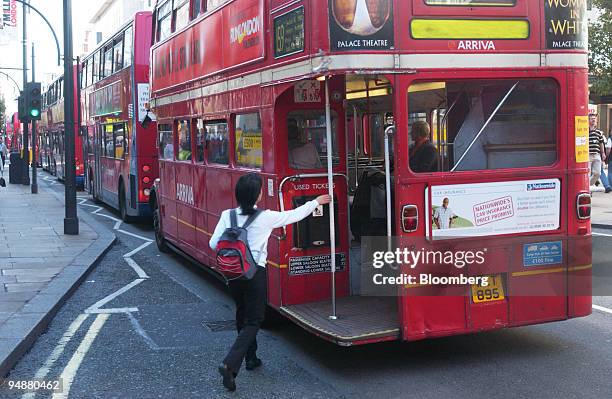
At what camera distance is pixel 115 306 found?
8.95 metres

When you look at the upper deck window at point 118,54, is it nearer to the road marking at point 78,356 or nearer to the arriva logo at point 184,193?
the arriva logo at point 184,193

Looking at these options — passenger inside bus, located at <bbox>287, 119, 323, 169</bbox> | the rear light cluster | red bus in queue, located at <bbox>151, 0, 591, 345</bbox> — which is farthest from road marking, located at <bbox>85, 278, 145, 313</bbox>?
the rear light cluster

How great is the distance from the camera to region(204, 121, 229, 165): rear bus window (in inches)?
332

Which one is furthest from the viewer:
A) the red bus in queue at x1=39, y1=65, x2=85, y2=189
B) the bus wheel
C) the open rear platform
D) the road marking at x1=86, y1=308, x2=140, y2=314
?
the red bus in queue at x1=39, y1=65, x2=85, y2=189

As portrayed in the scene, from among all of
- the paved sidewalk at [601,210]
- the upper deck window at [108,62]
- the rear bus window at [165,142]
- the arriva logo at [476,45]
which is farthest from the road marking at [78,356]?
the upper deck window at [108,62]

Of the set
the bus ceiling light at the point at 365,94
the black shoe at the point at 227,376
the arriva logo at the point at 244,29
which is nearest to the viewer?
the black shoe at the point at 227,376

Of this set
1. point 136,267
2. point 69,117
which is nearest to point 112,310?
point 136,267

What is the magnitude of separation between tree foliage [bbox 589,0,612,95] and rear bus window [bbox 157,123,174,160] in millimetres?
14870

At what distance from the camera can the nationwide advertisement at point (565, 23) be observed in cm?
610

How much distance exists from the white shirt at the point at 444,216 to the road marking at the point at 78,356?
2971mm

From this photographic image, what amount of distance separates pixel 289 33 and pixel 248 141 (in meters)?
1.48

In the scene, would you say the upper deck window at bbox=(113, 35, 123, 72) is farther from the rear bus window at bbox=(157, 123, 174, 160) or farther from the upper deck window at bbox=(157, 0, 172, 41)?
the rear bus window at bbox=(157, 123, 174, 160)

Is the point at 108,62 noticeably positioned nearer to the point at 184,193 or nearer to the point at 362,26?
the point at 184,193

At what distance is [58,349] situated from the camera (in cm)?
715
